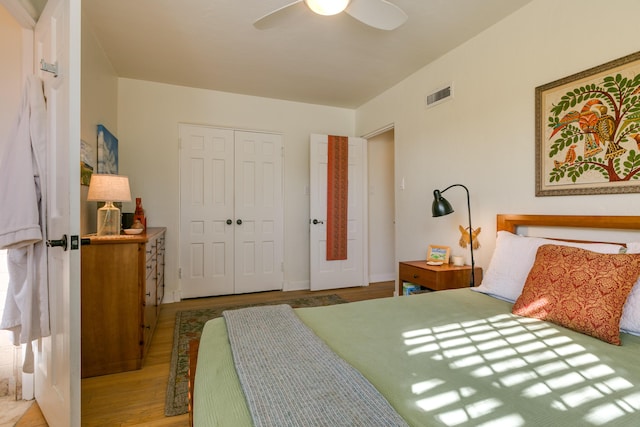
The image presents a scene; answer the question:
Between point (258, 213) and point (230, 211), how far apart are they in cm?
37

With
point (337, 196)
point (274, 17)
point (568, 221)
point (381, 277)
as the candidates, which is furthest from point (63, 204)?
point (381, 277)

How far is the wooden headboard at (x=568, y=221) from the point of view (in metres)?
1.68

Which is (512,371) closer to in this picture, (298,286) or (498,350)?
(498,350)

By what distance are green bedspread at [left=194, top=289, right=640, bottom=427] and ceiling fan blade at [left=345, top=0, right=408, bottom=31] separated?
1701 mm

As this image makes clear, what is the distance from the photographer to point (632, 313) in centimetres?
133

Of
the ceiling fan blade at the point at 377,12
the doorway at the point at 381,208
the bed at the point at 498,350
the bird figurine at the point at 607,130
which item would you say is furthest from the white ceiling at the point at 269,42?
the bed at the point at 498,350

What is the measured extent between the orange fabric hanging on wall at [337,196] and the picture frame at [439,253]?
1.58 m

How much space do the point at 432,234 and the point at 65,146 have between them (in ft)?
9.70

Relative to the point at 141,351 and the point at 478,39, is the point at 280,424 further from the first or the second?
the point at 478,39

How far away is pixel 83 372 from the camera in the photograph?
81.3 inches

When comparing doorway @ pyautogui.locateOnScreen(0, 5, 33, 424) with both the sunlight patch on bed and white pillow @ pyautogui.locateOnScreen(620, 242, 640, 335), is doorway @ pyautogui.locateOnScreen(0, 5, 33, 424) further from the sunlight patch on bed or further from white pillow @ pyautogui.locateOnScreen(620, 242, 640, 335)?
white pillow @ pyautogui.locateOnScreen(620, 242, 640, 335)

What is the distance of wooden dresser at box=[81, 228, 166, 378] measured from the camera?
2.08 m

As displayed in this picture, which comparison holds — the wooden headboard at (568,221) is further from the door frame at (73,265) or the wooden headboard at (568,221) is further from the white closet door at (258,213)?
the white closet door at (258,213)

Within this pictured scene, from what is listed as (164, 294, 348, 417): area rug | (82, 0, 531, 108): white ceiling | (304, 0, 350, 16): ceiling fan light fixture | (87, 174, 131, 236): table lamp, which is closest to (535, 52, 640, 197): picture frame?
(82, 0, 531, 108): white ceiling
